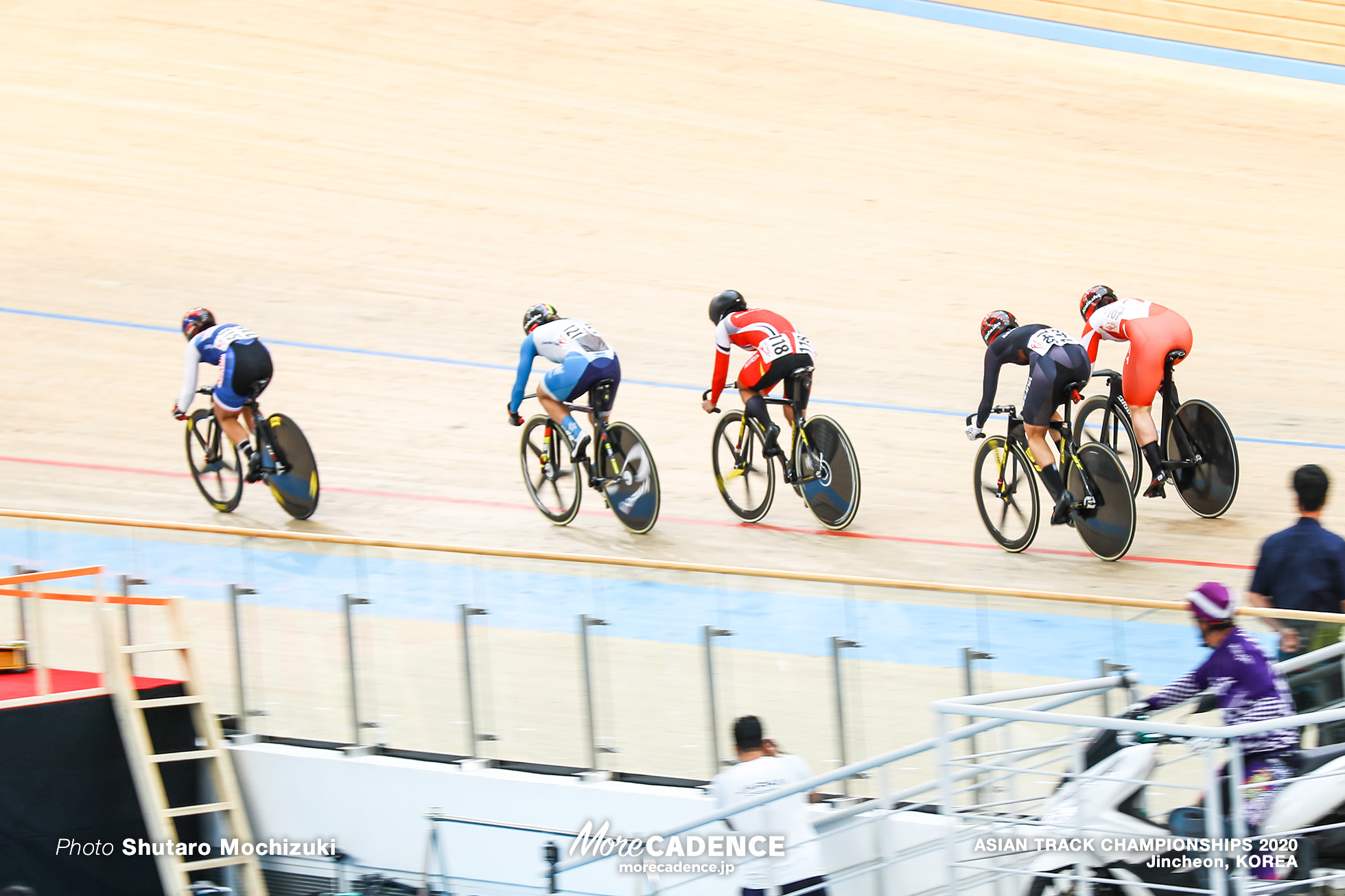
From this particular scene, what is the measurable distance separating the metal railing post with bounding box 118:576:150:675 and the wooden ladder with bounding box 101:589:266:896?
2 centimetres

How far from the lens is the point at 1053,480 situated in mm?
6953

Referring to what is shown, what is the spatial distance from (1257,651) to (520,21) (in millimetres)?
15881

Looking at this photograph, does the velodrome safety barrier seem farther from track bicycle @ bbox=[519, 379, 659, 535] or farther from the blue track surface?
track bicycle @ bbox=[519, 379, 659, 535]

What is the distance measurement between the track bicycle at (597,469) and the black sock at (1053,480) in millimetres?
2039

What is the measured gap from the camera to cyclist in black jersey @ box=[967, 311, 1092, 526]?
6.80 m

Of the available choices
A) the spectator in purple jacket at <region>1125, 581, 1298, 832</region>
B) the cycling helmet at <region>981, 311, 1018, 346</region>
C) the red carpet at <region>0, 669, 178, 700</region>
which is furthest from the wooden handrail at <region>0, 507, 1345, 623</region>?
the cycling helmet at <region>981, 311, 1018, 346</region>

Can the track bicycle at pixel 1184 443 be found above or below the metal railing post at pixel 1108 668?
above

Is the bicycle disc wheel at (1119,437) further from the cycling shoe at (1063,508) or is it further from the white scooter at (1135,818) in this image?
the white scooter at (1135,818)

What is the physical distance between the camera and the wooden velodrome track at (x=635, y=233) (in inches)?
355

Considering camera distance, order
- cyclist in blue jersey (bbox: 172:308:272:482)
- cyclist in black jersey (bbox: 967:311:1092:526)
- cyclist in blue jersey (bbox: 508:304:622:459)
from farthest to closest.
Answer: cyclist in blue jersey (bbox: 172:308:272:482) < cyclist in blue jersey (bbox: 508:304:622:459) < cyclist in black jersey (bbox: 967:311:1092:526)

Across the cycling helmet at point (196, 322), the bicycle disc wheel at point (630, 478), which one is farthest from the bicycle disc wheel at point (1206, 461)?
the cycling helmet at point (196, 322)

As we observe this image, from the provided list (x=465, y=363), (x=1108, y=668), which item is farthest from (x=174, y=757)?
(x=465, y=363)

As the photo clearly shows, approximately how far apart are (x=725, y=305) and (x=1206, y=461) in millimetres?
2707

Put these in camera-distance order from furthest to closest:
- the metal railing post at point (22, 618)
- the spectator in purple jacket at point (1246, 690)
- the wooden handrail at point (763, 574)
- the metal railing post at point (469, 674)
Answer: the metal railing post at point (22, 618) < the metal railing post at point (469, 674) < the wooden handrail at point (763, 574) < the spectator in purple jacket at point (1246, 690)
